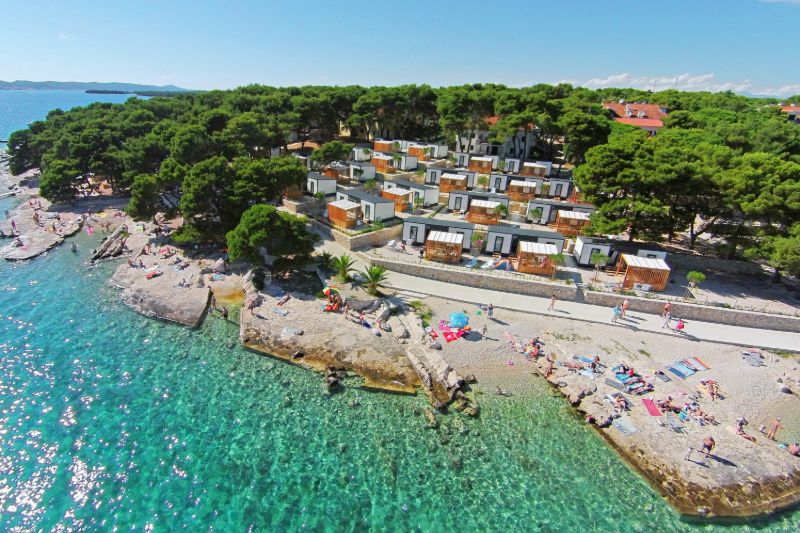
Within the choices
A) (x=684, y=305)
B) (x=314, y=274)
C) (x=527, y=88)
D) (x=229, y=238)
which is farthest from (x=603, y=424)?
(x=527, y=88)

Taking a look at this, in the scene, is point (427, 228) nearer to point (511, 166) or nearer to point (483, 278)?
point (483, 278)

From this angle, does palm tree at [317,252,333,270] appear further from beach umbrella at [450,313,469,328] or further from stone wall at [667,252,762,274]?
stone wall at [667,252,762,274]

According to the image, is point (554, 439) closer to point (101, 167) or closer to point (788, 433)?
point (788, 433)

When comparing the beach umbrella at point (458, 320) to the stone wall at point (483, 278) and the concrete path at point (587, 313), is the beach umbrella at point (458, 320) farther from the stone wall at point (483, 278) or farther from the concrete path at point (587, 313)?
the stone wall at point (483, 278)

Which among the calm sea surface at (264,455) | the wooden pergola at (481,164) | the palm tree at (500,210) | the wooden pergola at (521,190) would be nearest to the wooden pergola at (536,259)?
the palm tree at (500,210)

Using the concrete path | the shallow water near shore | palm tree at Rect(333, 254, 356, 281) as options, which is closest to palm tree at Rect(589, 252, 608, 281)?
the concrete path
